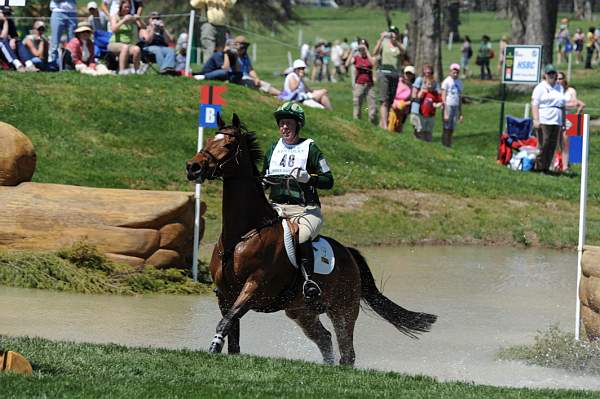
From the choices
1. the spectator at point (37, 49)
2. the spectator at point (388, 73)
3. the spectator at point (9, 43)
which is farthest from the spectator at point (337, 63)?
the spectator at point (9, 43)

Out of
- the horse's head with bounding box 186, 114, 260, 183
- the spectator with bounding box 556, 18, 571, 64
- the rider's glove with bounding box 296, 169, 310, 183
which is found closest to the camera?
the horse's head with bounding box 186, 114, 260, 183

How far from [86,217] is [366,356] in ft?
13.9

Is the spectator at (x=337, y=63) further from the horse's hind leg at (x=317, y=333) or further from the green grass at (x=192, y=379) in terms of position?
the green grass at (x=192, y=379)

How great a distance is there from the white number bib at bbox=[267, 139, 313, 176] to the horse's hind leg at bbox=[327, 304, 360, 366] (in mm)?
1339

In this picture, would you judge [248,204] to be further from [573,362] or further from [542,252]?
[542,252]

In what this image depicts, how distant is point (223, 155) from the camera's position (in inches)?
384

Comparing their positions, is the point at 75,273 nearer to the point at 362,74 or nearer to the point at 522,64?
the point at 362,74

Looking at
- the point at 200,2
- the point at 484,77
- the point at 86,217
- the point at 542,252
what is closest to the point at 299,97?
the point at 200,2

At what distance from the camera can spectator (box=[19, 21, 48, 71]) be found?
76.8ft

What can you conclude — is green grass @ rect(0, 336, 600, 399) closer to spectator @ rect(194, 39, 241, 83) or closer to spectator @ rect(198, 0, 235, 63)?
spectator @ rect(194, 39, 241, 83)

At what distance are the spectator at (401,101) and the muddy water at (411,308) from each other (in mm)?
10098

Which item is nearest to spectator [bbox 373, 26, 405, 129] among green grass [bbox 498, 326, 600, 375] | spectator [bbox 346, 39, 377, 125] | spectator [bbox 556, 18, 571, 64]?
spectator [bbox 346, 39, 377, 125]

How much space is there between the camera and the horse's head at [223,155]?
9492 mm

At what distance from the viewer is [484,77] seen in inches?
1984
